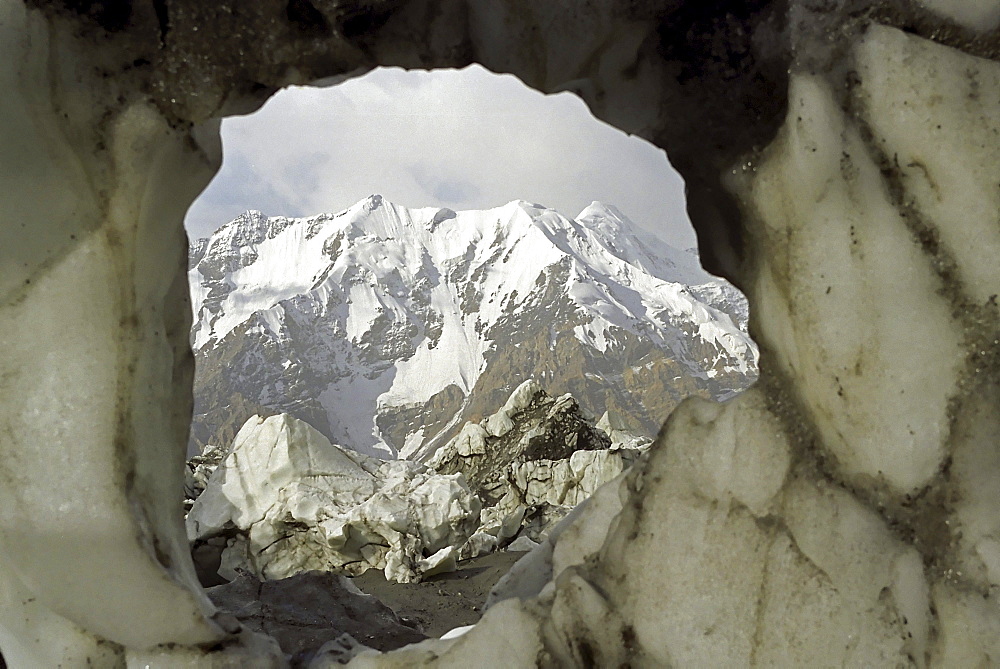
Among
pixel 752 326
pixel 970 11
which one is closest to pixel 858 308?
pixel 752 326

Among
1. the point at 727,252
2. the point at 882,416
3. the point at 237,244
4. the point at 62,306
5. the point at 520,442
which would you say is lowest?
the point at 237,244

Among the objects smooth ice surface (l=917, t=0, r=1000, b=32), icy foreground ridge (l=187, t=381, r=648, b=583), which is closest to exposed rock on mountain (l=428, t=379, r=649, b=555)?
icy foreground ridge (l=187, t=381, r=648, b=583)

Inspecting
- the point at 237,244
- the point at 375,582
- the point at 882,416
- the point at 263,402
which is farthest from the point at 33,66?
the point at 237,244

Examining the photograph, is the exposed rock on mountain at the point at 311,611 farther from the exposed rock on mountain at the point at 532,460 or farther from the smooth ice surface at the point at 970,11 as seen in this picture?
the exposed rock on mountain at the point at 532,460

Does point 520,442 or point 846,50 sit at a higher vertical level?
point 846,50

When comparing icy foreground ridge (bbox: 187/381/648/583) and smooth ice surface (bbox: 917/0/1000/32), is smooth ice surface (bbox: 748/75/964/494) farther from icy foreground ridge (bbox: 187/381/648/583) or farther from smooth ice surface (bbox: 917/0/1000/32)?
icy foreground ridge (bbox: 187/381/648/583)

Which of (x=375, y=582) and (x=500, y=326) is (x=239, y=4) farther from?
(x=500, y=326)

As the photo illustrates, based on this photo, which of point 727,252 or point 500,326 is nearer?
point 727,252

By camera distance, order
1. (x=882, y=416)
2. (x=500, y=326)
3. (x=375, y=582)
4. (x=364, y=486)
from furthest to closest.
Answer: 1. (x=500, y=326)
2. (x=364, y=486)
3. (x=375, y=582)
4. (x=882, y=416)

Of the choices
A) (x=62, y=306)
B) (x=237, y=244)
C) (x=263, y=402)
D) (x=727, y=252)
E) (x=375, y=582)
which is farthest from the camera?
(x=237, y=244)
